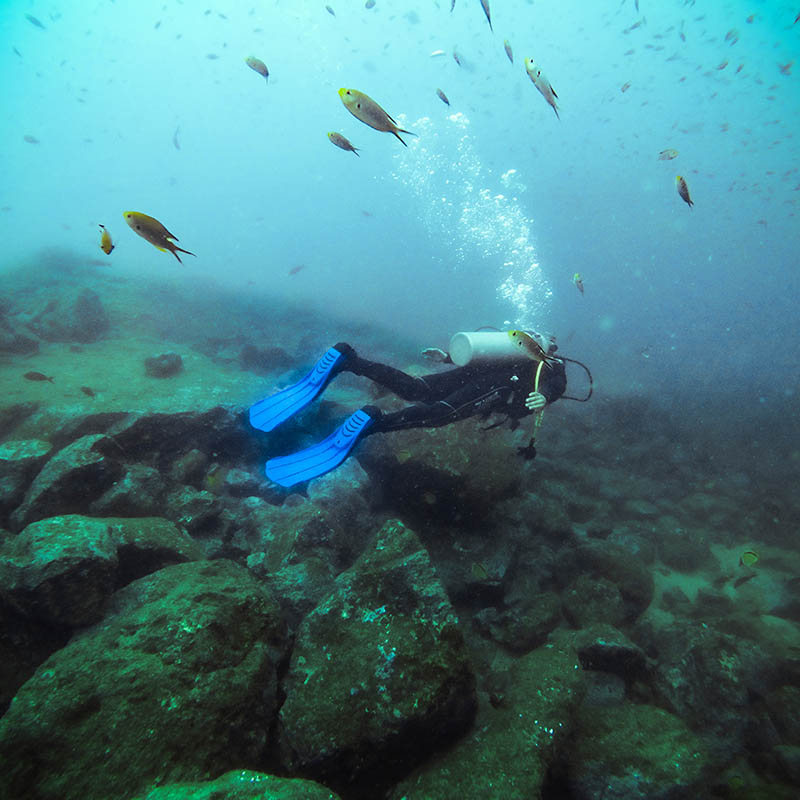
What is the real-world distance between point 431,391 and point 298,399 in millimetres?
2124

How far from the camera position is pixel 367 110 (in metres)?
3.71

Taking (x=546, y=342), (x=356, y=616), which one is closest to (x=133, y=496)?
(x=356, y=616)

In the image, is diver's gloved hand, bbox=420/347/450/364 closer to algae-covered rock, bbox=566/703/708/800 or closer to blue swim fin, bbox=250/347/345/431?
blue swim fin, bbox=250/347/345/431

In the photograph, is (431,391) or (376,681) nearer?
(376,681)

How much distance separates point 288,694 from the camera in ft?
9.24

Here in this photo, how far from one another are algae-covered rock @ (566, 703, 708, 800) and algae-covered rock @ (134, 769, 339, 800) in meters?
2.41

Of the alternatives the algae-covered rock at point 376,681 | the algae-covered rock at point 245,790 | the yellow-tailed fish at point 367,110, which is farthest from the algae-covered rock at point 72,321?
the algae-covered rock at point 245,790

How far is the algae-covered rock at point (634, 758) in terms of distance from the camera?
118 inches

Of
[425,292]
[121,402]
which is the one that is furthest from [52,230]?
[121,402]

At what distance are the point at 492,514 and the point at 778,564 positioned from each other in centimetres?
681

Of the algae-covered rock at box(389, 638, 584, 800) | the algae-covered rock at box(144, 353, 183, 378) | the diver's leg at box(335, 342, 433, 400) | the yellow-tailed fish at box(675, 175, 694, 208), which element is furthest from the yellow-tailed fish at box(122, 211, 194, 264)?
the algae-covered rock at box(144, 353, 183, 378)

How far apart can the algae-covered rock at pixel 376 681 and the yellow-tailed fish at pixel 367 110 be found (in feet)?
13.7

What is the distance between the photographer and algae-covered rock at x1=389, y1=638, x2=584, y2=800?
2.57 m

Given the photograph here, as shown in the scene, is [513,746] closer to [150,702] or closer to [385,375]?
[150,702]
